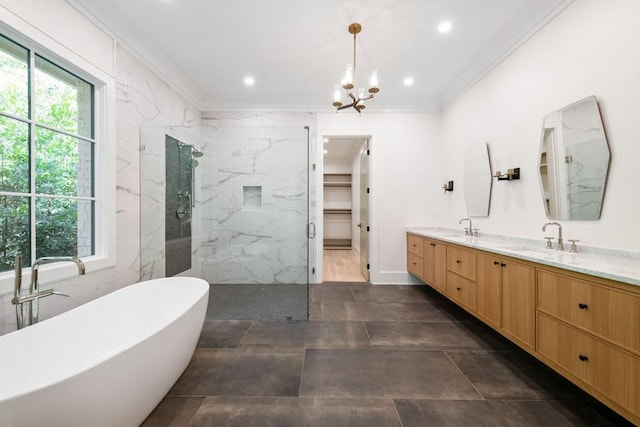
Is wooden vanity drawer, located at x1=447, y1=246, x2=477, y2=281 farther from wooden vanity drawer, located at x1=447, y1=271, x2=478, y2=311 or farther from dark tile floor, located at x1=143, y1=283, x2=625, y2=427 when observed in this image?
dark tile floor, located at x1=143, y1=283, x2=625, y2=427

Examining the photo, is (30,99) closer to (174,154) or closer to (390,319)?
(174,154)

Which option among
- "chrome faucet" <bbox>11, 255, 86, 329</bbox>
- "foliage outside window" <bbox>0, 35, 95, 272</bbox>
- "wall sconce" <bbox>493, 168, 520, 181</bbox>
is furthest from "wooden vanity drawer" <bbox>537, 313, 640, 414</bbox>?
"foliage outside window" <bbox>0, 35, 95, 272</bbox>

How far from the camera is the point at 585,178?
5.67 ft

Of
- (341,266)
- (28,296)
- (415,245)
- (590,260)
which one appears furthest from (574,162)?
(341,266)

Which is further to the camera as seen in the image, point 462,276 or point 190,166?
point 190,166

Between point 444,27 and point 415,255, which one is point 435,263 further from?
point 444,27

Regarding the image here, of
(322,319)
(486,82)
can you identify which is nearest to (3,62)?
(322,319)

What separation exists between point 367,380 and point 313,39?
10.0 feet

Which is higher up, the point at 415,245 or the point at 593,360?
the point at 415,245

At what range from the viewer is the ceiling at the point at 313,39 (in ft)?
6.75

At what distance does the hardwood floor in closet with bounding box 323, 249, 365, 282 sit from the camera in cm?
421

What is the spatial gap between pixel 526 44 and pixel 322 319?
11.0ft

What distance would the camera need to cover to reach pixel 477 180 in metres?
2.96

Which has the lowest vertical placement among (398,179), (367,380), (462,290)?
(367,380)
